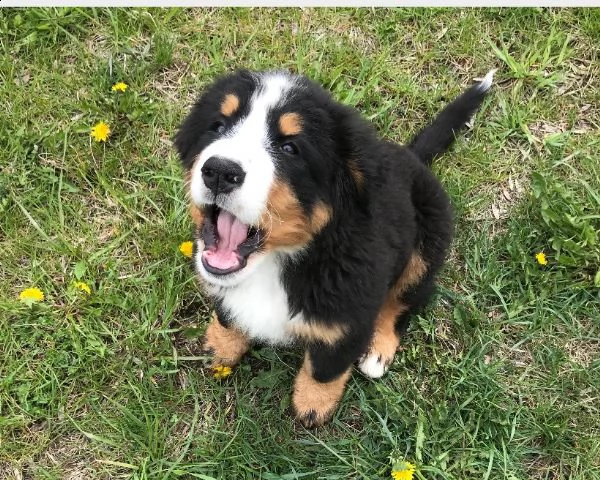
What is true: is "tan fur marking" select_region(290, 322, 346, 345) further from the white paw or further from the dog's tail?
the dog's tail

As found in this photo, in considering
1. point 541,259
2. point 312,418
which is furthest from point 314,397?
point 541,259

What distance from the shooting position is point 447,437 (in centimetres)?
292

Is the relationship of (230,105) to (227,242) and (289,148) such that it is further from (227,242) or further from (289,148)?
(227,242)

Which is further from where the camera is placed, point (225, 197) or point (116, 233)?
point (116, 233)

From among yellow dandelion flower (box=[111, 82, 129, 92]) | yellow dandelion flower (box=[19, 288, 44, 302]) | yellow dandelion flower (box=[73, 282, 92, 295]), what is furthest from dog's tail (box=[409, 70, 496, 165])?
yellow dandelion flower (box=[19, 288, 44, 302])

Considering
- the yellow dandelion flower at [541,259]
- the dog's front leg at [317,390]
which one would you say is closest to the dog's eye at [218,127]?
the dog's front leg at [317,390]

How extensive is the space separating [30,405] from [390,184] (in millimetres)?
1946

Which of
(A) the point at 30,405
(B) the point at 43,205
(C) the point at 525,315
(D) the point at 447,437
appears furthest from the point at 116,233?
(C) the point at 525,315

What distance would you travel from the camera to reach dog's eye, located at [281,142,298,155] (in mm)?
2156

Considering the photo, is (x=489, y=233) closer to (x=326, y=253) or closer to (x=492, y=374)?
(x=492, y=374)

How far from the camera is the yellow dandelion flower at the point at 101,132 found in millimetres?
3539

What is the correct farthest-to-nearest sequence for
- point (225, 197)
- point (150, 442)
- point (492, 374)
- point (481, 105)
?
point (481, 105) < point (492, 374) < point (150, 442) < point (225, 197)

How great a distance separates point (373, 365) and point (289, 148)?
1310 millimetres

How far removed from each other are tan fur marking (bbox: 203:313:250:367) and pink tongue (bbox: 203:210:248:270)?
736mm
